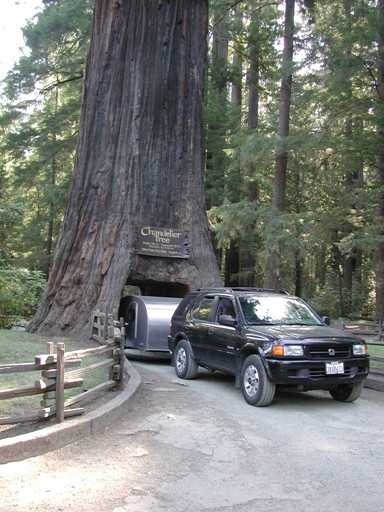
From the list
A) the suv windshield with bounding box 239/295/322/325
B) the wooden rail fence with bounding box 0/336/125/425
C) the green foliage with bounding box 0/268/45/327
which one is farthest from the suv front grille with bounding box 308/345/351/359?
the green foliage with bounding box 0/268/45/327

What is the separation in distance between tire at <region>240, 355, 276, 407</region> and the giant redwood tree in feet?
23.2

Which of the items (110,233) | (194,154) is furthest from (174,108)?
(110,233)

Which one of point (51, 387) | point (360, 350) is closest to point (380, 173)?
point (360, 350)

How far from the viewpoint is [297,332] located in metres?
8.77

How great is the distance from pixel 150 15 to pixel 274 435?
1411cm

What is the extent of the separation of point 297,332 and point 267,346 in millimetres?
647

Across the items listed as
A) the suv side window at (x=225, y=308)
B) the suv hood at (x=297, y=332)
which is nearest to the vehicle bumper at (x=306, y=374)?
the suv hood at (x=297, y=332)

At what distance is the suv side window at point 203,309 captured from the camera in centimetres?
1085

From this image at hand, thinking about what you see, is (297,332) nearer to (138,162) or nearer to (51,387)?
(51,387)

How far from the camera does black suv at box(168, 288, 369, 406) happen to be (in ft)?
27.3

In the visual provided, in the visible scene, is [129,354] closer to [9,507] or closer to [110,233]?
[110,233]

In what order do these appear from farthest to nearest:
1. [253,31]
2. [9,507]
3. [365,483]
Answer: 1. [253,31]
2. [365,483]
3. [9,507]

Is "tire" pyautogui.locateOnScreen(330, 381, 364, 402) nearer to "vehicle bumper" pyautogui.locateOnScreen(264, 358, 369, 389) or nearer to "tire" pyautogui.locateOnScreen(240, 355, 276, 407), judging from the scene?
"vehicle bumper" pyautogui.locateOnScreen(264, 358, 369, 389)

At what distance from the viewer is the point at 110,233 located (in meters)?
15.7
